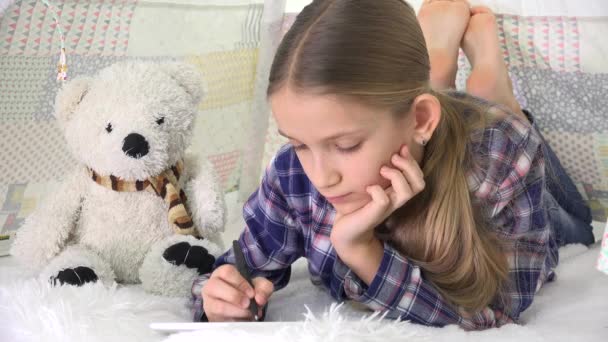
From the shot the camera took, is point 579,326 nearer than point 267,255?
Yes

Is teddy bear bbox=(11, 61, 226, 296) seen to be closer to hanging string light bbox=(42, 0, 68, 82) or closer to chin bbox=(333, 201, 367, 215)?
hanging string light bbox=(42, 0, 68, 82)

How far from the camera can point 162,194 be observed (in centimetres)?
119

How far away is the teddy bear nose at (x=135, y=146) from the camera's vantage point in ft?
3.61

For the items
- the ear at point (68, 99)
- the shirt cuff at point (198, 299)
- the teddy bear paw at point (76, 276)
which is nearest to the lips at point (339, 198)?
the shirt cuff at point (198, 299)

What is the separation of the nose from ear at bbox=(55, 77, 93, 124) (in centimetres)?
50

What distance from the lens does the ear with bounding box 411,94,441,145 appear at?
3.03 feet

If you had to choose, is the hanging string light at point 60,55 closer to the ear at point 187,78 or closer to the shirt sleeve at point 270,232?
the ear at point 187,78

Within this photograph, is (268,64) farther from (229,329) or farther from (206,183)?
(229,329)

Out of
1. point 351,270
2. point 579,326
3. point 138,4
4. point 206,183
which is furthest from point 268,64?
point 579,326

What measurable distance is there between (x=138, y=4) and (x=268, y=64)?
0.36 meters

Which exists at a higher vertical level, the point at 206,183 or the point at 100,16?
the point at 100,16

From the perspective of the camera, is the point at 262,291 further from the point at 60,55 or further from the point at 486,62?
the point at 486,62

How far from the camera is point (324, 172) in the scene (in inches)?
34.2

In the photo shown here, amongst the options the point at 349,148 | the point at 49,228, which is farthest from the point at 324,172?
the point at 49,228
